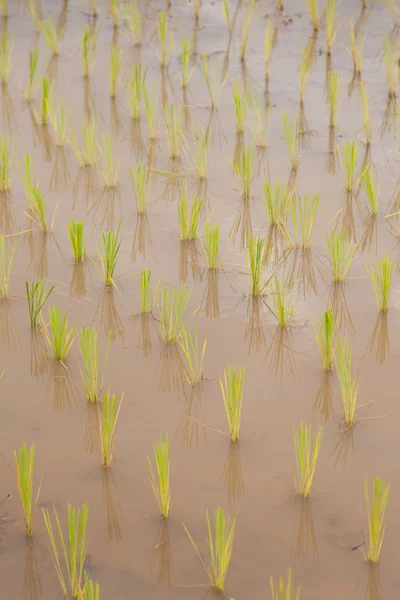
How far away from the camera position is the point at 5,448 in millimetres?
2305

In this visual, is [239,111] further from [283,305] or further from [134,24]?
[283,305]

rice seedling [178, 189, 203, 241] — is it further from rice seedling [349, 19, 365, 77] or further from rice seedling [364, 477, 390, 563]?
rice seedling [349, 19, 365, 77]

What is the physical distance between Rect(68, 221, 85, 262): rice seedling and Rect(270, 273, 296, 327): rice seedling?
2.43 ft

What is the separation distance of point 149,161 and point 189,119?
1.96 ft

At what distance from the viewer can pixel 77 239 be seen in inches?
121

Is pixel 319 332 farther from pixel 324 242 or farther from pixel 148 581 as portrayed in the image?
pixel 148 581

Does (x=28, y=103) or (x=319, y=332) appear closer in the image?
(x=319, y=332)

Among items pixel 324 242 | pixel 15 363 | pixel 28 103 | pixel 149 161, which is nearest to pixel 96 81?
pixel 28 103

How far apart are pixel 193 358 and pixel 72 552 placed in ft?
3.14

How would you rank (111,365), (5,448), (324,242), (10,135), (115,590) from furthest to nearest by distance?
(10,135) → (324,242) → (111,365) → (5,448) → (115,590)

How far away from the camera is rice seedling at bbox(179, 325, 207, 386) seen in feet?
8.29

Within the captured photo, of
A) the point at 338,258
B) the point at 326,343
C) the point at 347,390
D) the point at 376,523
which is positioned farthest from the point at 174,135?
the point at 376,523

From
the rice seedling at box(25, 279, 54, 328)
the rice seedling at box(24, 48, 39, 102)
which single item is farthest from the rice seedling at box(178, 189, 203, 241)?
the rice seedling at box(24, 48, 39, 102)

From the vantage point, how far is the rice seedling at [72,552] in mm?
1817
